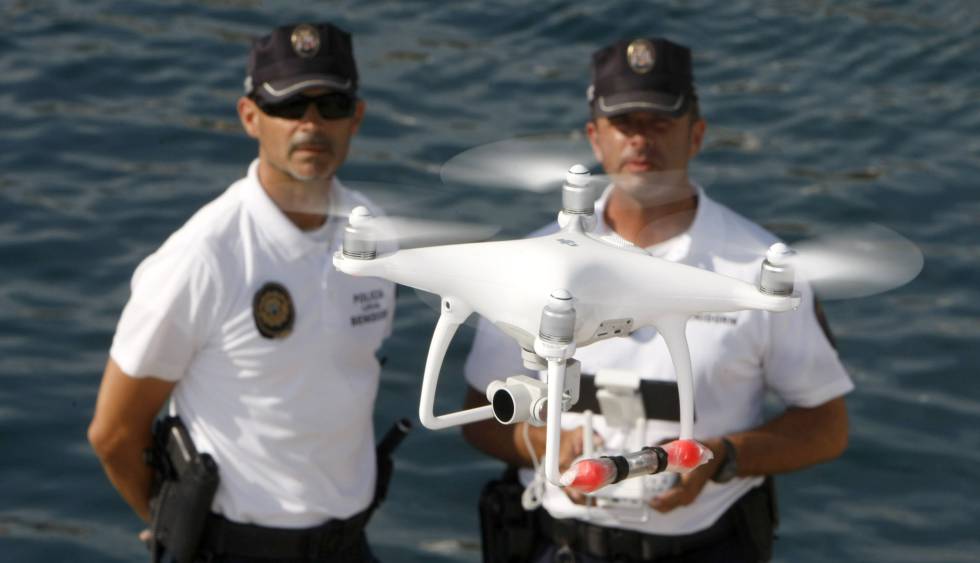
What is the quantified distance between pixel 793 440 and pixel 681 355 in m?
2.17

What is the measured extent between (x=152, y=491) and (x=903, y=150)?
5326mm

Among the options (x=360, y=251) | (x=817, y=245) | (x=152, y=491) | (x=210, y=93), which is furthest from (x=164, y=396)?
(x=210, y=93)

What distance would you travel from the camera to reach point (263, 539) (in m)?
4.55

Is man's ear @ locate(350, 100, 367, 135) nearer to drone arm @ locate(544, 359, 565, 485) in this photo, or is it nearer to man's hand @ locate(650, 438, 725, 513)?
man's hand @ locate(650, 438, 725, 513)

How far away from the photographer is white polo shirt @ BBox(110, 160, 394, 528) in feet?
14.2

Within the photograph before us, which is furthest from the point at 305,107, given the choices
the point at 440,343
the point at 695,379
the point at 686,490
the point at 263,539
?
the point at 440,343

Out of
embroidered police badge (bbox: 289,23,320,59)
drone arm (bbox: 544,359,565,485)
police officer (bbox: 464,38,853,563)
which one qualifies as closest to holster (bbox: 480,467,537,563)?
police officer (bbox: 464,38,853,563)

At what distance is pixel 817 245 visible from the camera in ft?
8.58

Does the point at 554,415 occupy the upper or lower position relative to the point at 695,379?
upper

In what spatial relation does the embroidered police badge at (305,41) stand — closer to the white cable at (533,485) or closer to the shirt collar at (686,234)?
the shirt collar at (686,234)

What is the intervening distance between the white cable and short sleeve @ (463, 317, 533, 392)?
0.18m

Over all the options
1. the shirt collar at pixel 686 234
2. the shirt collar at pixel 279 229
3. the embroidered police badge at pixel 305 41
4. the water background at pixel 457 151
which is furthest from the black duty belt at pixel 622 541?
the water background at pixel 457 151

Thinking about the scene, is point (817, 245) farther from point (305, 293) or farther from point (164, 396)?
point (164, 396)

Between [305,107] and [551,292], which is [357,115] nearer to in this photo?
[305,107]
